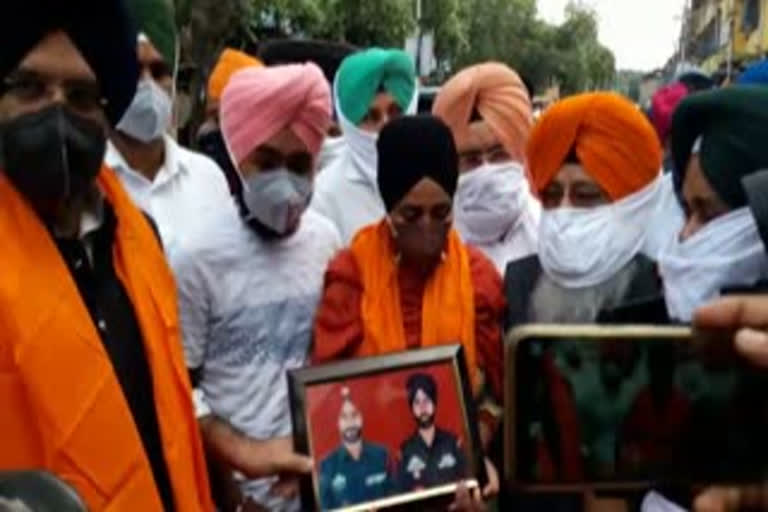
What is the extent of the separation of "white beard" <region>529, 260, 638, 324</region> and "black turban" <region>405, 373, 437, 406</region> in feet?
1.82

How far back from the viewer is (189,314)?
118 inches

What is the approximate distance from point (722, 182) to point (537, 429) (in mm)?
1399

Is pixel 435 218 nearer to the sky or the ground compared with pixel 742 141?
nearer to the ground

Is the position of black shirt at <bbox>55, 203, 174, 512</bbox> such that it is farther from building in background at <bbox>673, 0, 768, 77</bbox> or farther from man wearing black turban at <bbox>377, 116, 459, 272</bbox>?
building in background at <bbox>673, 0, 768, 77</bbox>

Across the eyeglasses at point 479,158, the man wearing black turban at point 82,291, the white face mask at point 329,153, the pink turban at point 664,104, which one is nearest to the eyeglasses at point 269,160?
the man wearing black turban at point 82,291

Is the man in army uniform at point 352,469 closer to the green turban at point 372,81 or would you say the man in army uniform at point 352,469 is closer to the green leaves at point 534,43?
the green turban at point 372,81

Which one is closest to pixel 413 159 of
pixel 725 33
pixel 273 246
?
pixel 273 246

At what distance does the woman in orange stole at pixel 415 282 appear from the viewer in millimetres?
3113

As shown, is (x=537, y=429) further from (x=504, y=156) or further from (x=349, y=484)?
(x=504, y=156)

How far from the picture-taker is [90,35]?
240 centimetres

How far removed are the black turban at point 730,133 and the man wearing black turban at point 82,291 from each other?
46.3 inches

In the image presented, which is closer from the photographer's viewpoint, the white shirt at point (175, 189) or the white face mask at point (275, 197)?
the white face mask at point (275, 197)

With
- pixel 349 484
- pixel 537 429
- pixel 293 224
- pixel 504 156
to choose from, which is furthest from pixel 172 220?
pixel 537 429

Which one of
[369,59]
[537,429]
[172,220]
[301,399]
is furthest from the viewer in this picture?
[369,59]
